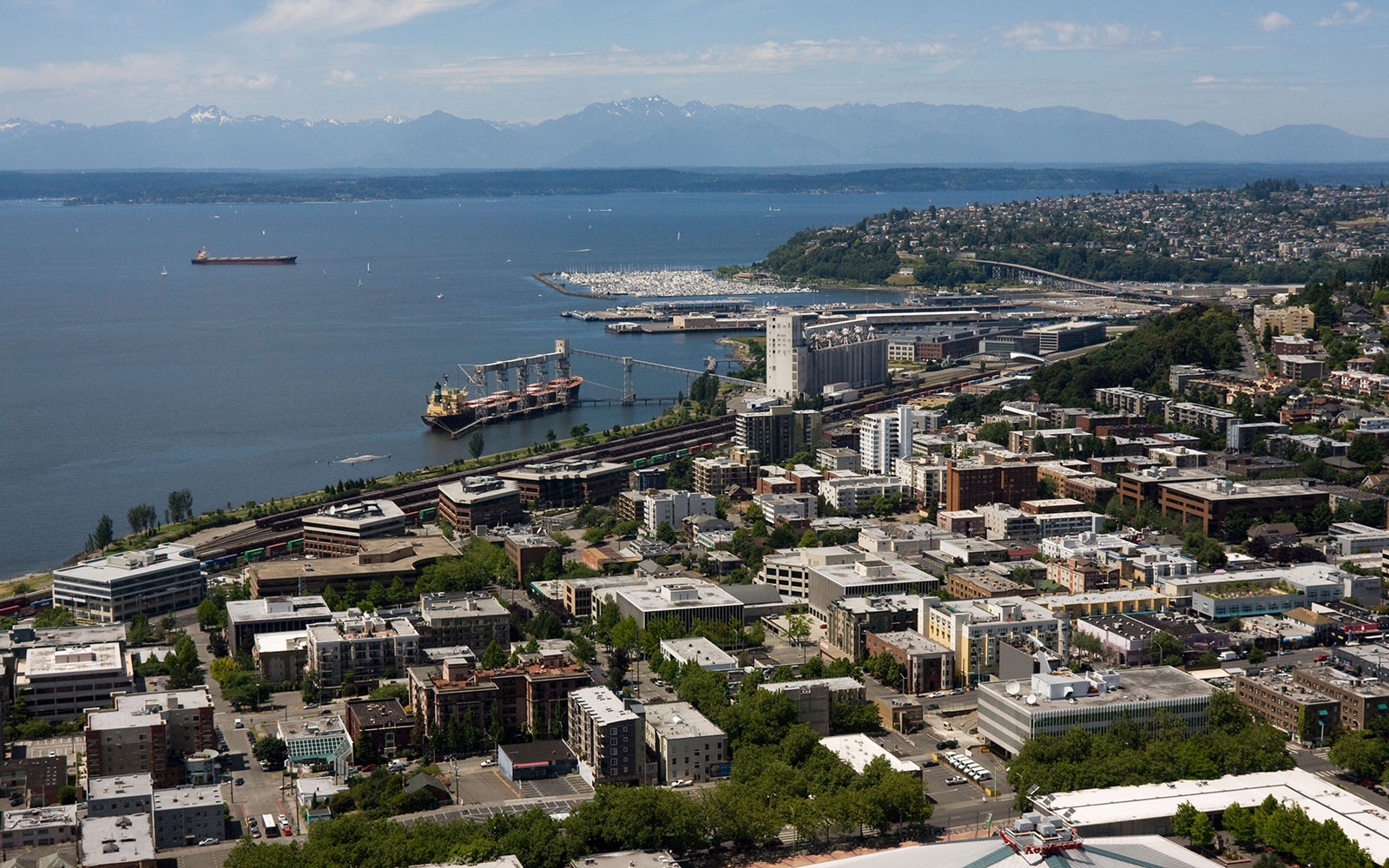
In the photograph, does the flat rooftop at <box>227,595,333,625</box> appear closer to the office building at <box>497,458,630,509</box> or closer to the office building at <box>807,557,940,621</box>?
the office building at <box>807,557,940,621</box>

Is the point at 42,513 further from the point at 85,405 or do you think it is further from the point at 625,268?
the point at 625,268

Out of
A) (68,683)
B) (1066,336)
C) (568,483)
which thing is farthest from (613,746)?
(1066,336)

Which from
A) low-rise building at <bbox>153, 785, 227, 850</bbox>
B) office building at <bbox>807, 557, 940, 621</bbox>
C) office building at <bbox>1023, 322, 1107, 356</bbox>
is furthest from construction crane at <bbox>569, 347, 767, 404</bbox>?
low-rise building at <bbox>153, 785, 227, 850</bbox>

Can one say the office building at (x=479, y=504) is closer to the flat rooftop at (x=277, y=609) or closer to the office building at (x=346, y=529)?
the office building at (x=346, y=529)

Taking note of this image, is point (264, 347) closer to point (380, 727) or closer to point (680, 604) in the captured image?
point (680, 604)

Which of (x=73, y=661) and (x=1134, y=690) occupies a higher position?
(x=73, y=661)

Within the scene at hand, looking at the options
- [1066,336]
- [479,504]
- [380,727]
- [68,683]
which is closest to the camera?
[380,727]

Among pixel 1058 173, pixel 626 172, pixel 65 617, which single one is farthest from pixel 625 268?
pixel 626 172

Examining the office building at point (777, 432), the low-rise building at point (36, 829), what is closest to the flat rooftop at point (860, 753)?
the low-rise building at point (36, 829)
